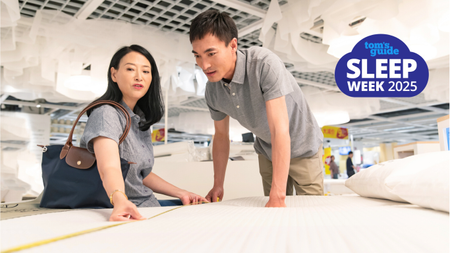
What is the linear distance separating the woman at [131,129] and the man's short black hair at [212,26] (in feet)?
0.91

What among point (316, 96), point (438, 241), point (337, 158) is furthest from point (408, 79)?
point (337, 158)

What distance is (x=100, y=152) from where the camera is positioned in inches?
39.4

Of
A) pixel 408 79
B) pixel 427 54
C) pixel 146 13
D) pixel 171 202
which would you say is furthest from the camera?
pixel 408 79

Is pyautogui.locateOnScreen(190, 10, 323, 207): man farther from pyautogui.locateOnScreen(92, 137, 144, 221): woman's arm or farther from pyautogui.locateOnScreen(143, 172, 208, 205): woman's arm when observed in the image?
pyautogui.locateOnScreen(92, 137, 144, 221): woman's arm

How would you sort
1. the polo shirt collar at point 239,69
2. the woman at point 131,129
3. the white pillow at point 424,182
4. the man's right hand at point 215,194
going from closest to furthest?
the white pillow at point 424,182
the woman at point 131,129
the polo shirt collar at point 239,69
the man's right hand at point 215,194

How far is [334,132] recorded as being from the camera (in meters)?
10.2

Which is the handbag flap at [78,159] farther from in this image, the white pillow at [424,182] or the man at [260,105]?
the white pillow at [424,182]

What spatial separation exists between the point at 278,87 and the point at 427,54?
6.91 ft

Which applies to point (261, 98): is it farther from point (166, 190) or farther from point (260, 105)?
point (166, 190)

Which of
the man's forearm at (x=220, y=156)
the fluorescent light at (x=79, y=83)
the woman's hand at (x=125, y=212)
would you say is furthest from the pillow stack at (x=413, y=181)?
the fluorescent light at (x=79, y=83)

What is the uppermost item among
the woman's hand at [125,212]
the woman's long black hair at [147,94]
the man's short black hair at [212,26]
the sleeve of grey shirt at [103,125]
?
the man's short black hair at [212,26]

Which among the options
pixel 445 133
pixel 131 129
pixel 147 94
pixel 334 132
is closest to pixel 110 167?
pixel 131 129

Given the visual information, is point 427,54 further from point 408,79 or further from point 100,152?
point 100,152

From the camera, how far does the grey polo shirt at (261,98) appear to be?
1.32 meters
